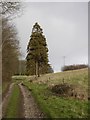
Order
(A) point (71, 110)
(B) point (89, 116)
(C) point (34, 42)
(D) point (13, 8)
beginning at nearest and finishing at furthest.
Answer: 1. (B) point (89, 116)
2. (A) point (71, 110)
3. (D) point (13, 8)
4. (C) point (34, 42)

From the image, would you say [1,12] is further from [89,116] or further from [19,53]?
[19,53]

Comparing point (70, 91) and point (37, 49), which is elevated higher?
→ point (37, 49)

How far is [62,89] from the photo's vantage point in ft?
99.9

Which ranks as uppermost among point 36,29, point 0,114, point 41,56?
point 36,29

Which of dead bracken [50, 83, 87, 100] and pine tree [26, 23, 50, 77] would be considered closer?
dead bracken [50, 83, 87, 100]

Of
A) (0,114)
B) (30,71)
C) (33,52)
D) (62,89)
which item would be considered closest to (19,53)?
(33,52)

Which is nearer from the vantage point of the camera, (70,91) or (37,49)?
(70,91)

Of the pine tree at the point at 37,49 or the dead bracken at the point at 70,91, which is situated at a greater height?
the pine tree at the point at 37,49

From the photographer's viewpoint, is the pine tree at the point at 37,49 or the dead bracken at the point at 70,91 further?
the pine tree at the point at 37,49

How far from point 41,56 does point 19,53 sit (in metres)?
4.82

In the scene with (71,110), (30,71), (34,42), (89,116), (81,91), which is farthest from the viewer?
(30,71)

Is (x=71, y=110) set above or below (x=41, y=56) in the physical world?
below

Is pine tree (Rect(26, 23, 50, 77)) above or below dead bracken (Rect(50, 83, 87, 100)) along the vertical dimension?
above

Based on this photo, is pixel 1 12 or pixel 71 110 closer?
pixel 71 110
